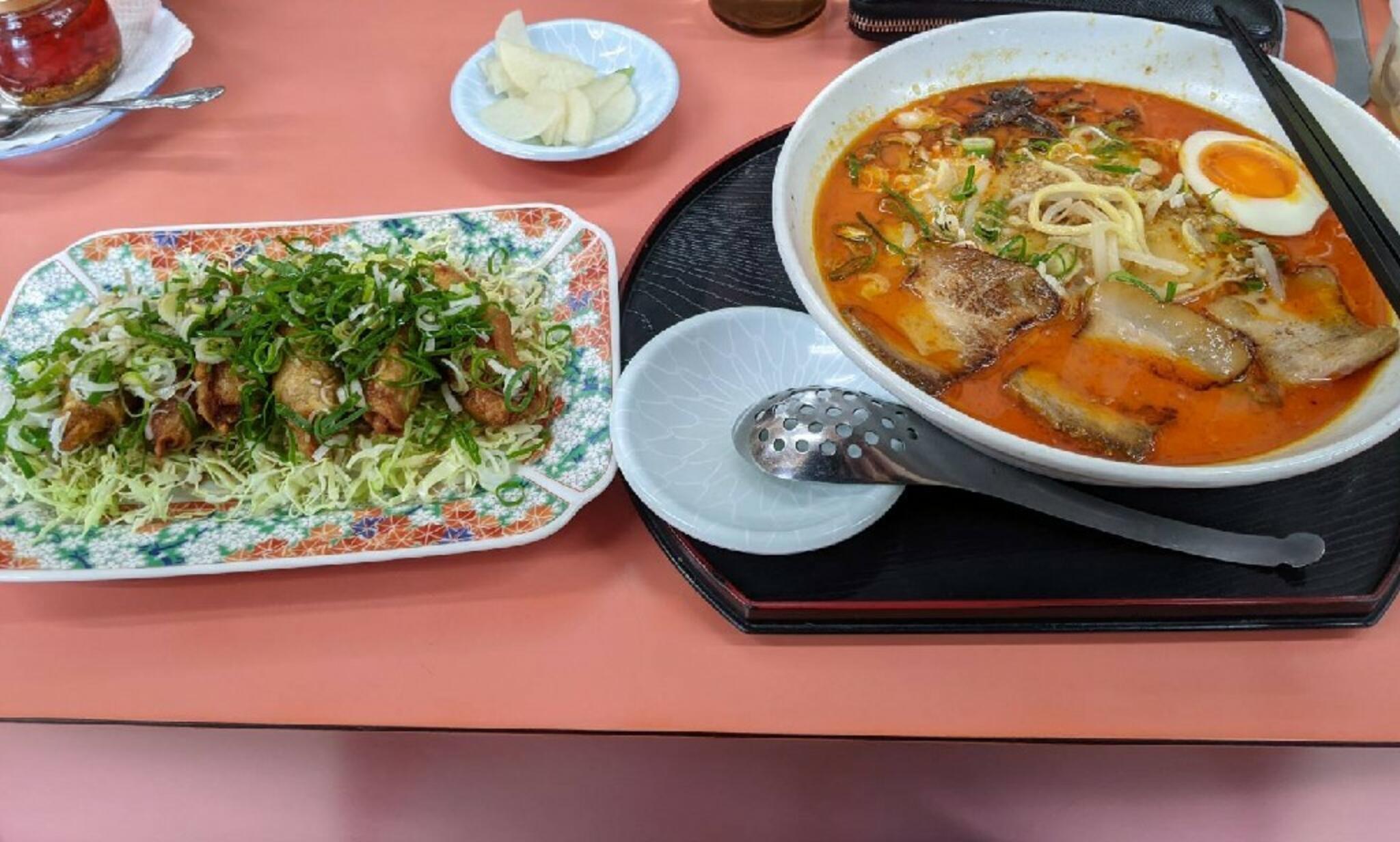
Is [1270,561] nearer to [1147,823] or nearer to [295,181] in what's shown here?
[1147,823]

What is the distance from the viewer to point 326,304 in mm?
1624

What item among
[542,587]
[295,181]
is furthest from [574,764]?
[295,181]

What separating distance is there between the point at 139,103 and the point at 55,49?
191mm

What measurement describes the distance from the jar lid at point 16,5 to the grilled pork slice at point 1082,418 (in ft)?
6.79

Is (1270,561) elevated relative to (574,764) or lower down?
elevated

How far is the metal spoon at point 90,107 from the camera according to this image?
6.95ft

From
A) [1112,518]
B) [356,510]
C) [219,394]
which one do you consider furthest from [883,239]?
[219,394]

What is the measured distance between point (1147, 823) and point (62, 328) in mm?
1957

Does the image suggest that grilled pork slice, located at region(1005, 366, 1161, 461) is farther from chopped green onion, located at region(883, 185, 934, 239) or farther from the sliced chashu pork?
chopped green onion, located at region(883, 185, 934, 239)

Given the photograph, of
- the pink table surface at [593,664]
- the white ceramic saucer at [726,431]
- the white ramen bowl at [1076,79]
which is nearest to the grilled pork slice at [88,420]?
the pink table surface at [593,664]

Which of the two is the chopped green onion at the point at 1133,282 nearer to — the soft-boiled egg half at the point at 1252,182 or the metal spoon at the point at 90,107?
the soft-boiled egg half at the point at 1252,182

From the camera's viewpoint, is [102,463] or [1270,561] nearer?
[1270,561]

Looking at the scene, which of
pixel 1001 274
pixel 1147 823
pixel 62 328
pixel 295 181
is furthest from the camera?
pixel 295 181

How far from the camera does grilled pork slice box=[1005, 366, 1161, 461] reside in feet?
4.33
